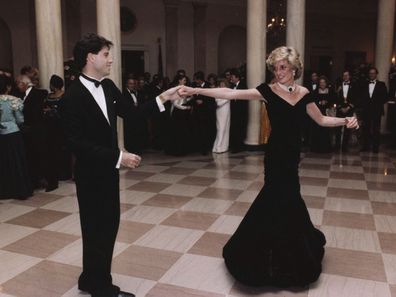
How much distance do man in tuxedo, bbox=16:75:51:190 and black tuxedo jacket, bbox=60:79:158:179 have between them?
365 cm

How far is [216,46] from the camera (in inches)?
621

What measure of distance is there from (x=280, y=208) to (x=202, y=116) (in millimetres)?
6051

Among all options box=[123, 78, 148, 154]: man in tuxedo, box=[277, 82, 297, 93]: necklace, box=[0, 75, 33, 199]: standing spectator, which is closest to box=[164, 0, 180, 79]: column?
box=[123, 78, 148, 154]: man in tuxedo

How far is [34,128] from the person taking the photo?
6.07 m

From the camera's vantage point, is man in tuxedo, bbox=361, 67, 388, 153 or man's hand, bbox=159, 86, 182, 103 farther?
man in tuxedo, bbox=361, 67, 388, 153

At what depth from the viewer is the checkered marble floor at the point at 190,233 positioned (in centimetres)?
323

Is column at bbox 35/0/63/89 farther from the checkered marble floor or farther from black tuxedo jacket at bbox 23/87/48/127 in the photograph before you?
the checkered marble floor

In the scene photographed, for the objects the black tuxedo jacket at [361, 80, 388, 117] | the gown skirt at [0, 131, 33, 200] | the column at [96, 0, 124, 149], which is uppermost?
the column at [96, 0, 124, 149]

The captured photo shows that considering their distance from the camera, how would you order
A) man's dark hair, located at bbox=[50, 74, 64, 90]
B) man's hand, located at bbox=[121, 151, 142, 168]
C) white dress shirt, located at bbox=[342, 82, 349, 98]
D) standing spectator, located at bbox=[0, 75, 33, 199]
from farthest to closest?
white dress shirt, located at bbox=[342, 82, 349, 98]
man's dark hair, located at bbox=[50, 74, 64, 90]
standing spectator, located at bbox=[0, 75, 33, 199]
man's hand, located at bbox=[121, 151, 142, 168]

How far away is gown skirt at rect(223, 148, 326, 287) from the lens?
3.11 meters

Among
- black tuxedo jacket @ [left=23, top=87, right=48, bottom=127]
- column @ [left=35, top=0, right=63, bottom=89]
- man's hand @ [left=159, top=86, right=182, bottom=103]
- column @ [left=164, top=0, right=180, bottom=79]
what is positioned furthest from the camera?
column @ [left=164, top=0, right=180, bottom=79]

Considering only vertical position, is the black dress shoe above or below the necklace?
below

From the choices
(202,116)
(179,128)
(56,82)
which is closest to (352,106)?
(202,116)

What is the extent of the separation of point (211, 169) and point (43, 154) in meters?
2.75
